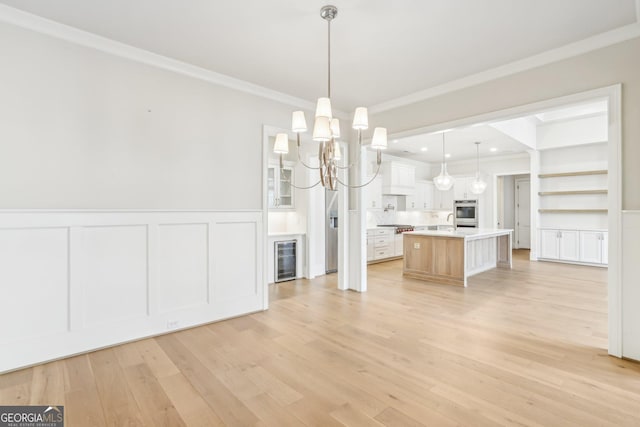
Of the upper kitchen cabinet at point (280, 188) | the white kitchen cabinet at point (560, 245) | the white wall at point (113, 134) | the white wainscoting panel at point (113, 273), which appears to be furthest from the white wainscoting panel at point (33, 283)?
the white kitchen cabinet at point (560, 245)

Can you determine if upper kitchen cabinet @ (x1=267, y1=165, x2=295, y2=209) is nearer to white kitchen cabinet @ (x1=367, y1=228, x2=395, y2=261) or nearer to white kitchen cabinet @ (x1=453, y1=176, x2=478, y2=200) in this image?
white kitchen cabinet @ (x1=367, y1=228, x2=395, y2=261)

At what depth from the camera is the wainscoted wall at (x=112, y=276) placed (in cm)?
248

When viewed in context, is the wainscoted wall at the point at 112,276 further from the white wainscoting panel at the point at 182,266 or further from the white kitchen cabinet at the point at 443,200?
the white kitchen cabinet at the point at 443,200

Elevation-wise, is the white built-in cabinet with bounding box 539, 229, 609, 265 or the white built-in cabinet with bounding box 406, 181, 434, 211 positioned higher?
the white built-in cabinet with bounding box 406, 181, 434, 211

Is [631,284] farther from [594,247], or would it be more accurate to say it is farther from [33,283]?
[594,247]

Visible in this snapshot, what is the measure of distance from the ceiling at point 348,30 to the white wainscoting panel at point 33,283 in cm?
175

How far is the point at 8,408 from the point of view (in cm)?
199

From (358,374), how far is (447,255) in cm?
365

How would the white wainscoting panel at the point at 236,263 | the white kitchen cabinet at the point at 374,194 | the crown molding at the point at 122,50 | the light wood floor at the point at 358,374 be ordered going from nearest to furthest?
the light wood floor at the point at 358,374, the crown molding at the point at 122,50, the white wainscoting panel at the point at 236,263, the white kitchen cabinet at the point at 374,194

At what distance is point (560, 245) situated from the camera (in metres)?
7.35

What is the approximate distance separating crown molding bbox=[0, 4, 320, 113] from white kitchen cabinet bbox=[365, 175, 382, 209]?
4182mm

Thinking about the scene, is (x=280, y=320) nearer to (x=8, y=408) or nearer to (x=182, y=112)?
(x=8, y=408)

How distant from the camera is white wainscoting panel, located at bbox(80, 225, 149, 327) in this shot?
2760 millimetres

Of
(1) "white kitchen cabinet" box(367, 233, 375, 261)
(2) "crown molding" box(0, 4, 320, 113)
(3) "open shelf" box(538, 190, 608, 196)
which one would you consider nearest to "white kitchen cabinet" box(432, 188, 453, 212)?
(3) "open shelf" box(538, 190, 608, 196)
